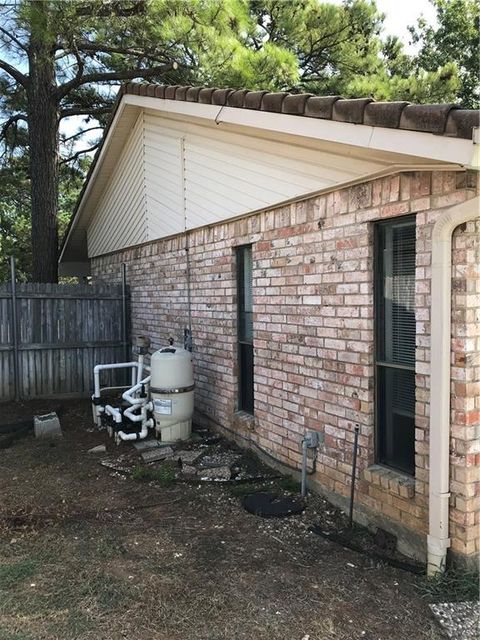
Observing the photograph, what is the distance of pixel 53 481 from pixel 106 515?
1.24 metres

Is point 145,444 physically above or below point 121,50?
below

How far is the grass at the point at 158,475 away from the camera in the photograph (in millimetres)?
5359

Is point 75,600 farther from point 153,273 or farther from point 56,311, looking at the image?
point 56,311

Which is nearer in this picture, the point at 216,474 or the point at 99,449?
the point at 216,474

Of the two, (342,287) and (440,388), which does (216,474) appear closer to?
(342,287)

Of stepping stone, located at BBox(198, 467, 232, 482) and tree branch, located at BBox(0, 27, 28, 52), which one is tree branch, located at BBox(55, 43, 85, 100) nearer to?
tree branch, located at BBox(0, 27, 28, 52)

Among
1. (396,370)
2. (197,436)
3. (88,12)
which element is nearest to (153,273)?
(197,436)

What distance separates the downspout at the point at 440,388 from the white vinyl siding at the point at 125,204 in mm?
6331

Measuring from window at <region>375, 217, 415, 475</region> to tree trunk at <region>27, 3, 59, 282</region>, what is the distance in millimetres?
9620

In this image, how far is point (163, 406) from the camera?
6.40 m

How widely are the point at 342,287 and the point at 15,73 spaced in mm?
10975

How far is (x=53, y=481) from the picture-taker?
5582 mm

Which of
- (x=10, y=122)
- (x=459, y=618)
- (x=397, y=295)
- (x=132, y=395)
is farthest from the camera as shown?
(x=10, y=122)

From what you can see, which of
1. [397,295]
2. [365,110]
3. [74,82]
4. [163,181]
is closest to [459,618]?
[397,295]
